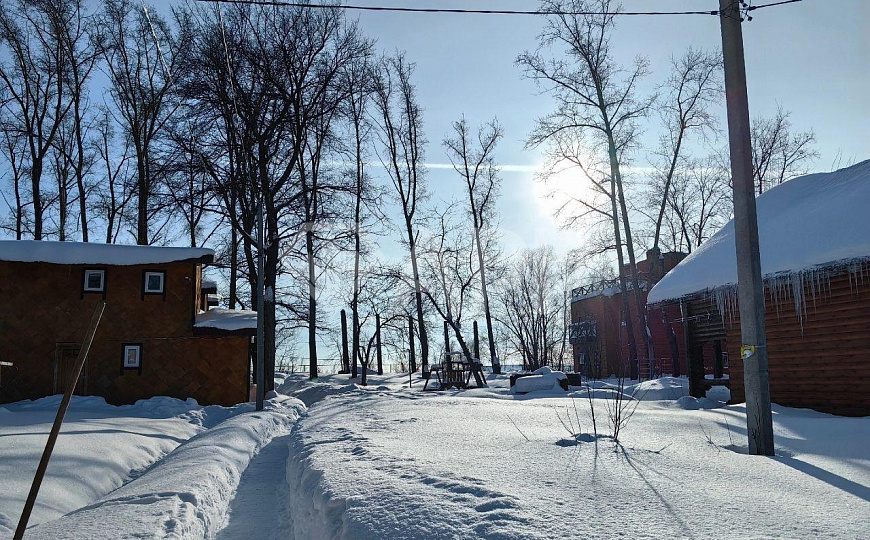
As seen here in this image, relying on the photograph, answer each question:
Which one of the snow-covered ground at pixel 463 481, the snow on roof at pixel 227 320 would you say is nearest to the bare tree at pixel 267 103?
the snow on roof at pixel 227 320

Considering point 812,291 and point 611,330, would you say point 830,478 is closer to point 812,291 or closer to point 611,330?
point 812,291

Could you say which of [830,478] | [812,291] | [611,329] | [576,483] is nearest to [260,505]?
[576,483]

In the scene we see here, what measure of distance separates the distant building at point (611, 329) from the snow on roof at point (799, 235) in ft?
62.7

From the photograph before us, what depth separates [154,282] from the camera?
19.1 metres

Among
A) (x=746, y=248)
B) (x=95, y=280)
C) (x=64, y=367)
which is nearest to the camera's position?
(x=746, y=248)

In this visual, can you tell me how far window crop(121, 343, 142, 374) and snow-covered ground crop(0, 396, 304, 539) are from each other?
362 centimetres

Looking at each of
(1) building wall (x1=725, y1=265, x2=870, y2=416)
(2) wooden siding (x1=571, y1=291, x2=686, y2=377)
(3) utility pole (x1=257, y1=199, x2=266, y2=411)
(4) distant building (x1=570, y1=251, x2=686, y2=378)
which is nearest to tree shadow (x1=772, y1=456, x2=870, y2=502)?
(1) building wall (x1=725, y1=265, x2=870, y2=416)

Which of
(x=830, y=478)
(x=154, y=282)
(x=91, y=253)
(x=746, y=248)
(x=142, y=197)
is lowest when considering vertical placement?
(x=830, y=478)

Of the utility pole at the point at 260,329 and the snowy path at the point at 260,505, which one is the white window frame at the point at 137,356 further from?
the snowy path at the point at 260,505

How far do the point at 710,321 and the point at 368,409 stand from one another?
8.52 metres

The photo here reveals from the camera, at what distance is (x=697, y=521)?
11.3 ft

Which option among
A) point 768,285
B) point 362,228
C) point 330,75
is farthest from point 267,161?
point 768,285

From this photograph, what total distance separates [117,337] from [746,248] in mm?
17615

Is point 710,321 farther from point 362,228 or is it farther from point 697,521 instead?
point 362,228
